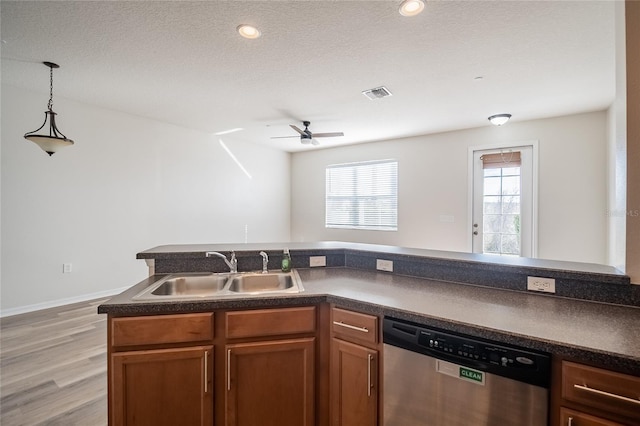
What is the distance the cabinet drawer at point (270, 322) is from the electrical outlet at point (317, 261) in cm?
65

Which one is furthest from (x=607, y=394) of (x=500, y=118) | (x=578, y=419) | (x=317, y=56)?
(x=500, y=118)

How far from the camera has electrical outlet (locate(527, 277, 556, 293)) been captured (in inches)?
57.9

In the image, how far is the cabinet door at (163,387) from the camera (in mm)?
1334

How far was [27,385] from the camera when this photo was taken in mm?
2051

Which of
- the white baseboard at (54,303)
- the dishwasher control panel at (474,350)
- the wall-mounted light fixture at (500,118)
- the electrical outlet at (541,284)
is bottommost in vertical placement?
the white baseboard at (54,303)

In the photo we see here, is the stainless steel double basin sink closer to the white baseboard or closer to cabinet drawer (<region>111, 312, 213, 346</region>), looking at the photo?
cabinet drawer (<region>111, 312, 213, 346</region>)

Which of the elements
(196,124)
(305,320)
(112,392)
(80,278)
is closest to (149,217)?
(80,278)

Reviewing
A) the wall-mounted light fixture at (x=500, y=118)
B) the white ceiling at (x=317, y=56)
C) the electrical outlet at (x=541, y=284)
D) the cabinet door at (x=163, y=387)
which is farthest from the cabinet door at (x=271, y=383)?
the wall-mounted light fixture at (x=500, y=118)

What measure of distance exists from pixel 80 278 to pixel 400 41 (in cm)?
475

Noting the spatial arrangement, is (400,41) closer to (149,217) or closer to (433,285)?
(433,285)

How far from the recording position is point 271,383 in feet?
4.80

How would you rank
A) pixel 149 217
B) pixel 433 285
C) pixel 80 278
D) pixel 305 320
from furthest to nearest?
pixel 149 217 → pixel 80 278 → pixel 433 285 → pixel 305 320

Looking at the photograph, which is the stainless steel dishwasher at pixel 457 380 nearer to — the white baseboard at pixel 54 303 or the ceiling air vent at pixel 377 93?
the ceiling air vent at pixel 377 93

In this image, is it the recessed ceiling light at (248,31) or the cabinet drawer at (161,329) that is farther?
the recessed ceiling light at (248,31)
